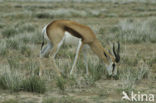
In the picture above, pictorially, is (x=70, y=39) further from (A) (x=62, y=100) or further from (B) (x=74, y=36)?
(A) (x=62, y=100)

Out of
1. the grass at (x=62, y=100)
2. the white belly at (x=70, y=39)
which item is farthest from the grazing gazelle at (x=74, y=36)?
the grass at (x=62, y=100)

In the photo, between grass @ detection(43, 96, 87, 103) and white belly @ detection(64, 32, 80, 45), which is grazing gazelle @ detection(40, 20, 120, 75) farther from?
grass @ detection(43, 96, 87, 103)

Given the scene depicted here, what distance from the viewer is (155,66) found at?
8445mm

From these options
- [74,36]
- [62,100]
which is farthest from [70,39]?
[62,100]

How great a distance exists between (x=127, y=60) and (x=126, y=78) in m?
2.27

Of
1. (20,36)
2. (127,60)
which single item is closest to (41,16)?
(20,36)

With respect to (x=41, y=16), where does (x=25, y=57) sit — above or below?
below

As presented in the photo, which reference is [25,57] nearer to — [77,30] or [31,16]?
[77,30]

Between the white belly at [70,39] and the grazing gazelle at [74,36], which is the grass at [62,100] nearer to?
the grazing gazelle at [74,36]

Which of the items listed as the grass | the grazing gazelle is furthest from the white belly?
the grass

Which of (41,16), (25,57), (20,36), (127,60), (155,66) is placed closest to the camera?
(155,66)

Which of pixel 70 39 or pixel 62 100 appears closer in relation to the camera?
pixel 62 100

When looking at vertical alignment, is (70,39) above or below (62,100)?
above

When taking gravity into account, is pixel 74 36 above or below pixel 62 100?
above
